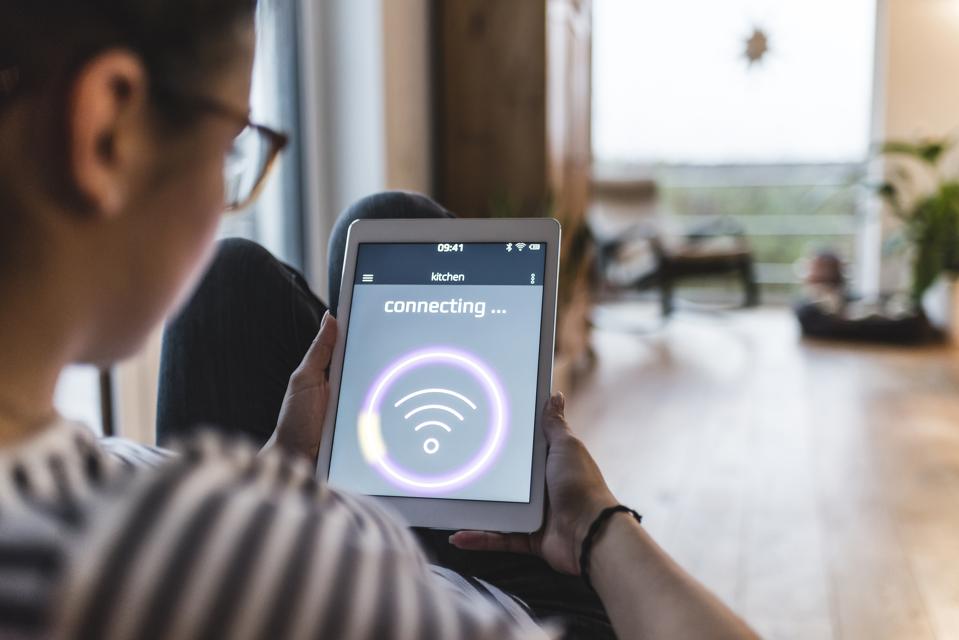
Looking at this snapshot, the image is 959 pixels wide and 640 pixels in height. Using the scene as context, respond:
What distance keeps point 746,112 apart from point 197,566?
240 inches

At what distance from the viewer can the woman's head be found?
0.36 metres

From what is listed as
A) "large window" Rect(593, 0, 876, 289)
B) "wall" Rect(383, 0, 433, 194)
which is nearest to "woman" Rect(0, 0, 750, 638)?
"wall" Rect(383, 0, 433, 194)

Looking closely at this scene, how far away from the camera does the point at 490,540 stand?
776 millimetres

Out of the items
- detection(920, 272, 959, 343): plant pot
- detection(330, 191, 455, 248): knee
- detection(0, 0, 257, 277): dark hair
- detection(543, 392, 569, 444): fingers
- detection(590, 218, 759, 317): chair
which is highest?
Answer: detection(0, 0, 257, 277): dark hair

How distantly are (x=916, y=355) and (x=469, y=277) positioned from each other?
13.2ft

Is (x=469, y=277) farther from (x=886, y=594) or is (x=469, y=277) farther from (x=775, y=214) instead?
(x=775, y=214)

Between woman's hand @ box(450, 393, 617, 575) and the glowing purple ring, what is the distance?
0.04 m

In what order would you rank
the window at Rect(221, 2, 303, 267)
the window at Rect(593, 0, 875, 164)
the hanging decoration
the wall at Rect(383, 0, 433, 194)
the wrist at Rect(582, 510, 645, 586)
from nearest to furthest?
the wrist at Rect(582, 510, 645, 586), the window at Rect(221, 2, 303, 267), the wall at Rect(383, 0, 433, 194), the window at Rect(593, 0, 875, 164), the hanging decoration

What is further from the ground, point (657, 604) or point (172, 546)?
point (172, 546)

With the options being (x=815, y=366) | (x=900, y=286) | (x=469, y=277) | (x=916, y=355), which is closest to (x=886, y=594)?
(x=469, y=277)

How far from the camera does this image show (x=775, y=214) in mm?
6008

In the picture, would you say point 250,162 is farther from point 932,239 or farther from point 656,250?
point 932,239

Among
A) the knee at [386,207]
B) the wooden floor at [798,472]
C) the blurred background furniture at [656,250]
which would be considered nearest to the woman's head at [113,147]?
the knee at [386,207]

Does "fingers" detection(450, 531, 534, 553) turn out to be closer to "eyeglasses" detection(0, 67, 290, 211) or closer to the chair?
"eyeglasses" detection(0, 67, 290, 211)
